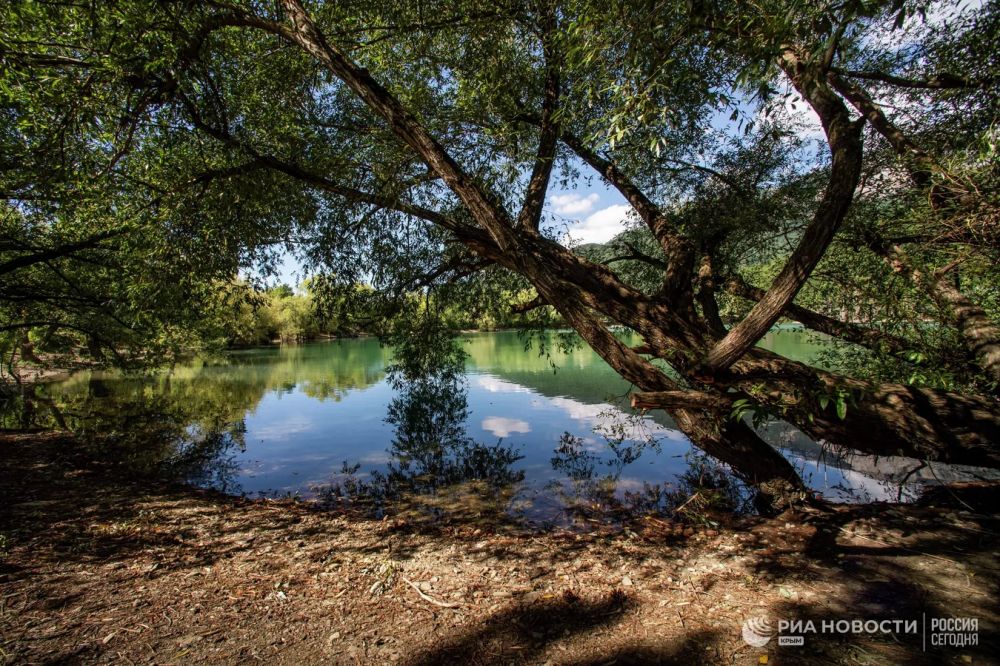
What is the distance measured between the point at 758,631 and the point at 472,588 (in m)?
1.82

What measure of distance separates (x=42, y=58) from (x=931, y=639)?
25.1 feet

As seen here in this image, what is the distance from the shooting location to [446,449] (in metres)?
8.92

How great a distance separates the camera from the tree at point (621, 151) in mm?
3467

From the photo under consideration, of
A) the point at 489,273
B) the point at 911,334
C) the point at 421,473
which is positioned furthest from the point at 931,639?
the point at 489,273

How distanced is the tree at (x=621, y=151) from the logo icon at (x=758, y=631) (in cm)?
134

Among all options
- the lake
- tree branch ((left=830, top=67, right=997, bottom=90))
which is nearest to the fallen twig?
the lake

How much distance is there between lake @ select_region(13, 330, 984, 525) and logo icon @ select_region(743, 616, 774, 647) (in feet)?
7.73

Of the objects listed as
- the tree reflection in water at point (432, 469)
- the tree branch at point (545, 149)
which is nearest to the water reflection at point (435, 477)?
the tree reflection in water at point (432, 469)

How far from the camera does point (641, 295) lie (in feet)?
16.3

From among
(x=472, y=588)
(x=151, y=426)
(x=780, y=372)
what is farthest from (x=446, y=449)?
(x=151, y=426)

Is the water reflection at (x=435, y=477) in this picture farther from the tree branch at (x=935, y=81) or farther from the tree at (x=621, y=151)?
the tree branch at (x=935, y=81)

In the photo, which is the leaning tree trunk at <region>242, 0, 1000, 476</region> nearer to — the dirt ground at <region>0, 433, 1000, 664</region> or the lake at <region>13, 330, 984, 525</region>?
the dirt ground at <region>0, 433, 1000, 664</region>

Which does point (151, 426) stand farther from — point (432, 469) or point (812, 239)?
point (812, 239)

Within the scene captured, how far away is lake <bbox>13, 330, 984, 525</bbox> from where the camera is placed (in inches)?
243
